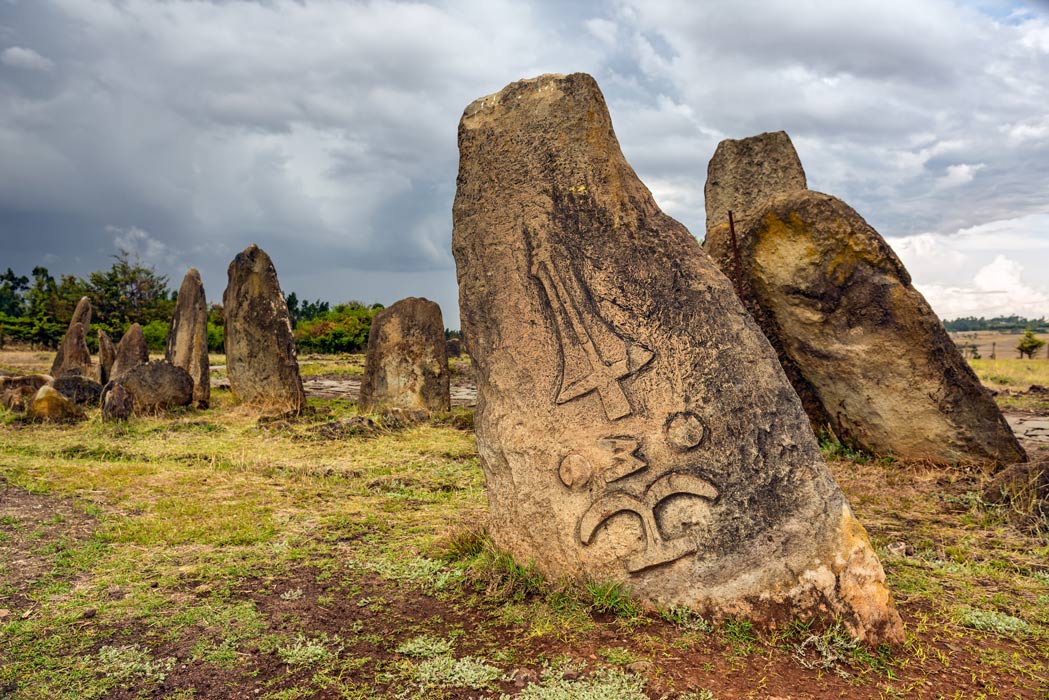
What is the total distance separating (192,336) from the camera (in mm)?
14664

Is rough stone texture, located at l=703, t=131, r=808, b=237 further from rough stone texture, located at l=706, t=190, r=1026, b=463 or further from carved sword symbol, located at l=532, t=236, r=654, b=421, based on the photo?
carved sword symbol, located at l=532, t=236, r=654, b=421

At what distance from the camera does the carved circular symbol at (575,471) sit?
3988 mm

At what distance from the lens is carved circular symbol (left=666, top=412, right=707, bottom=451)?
3.80m

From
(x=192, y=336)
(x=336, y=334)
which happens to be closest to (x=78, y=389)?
(x=192, y=336)


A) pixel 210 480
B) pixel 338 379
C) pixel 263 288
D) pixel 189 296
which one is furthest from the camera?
pixel 338 379

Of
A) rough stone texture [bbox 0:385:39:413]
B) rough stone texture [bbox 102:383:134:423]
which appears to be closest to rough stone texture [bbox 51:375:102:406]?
rough stone texture [bbox 0:385:39:413]

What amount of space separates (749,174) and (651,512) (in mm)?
8001

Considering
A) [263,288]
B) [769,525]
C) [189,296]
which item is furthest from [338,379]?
[769,525]

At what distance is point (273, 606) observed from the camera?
4.22m

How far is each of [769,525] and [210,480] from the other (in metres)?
6.04

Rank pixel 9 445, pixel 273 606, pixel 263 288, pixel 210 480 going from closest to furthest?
1. pixel 273 606
2. pixel 210 480
3. pixel 9 445
4. pixel 263 288

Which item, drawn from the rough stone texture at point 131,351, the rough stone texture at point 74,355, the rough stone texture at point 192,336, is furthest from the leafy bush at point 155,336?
the rough stone texture at point 192,336

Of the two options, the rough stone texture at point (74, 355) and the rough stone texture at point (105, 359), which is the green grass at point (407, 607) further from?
the rough stone texture at point (74, 355)

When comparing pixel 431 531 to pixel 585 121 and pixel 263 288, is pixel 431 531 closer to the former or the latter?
pixel 585 121
